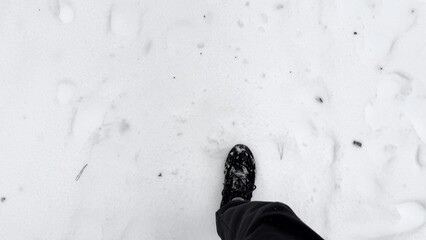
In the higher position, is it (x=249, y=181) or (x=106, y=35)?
(x=106, y=35)

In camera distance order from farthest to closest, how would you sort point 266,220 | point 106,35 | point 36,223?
point 106,35 → point 36,223 → point 266,220

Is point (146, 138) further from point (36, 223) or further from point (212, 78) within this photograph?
point (36, 223)

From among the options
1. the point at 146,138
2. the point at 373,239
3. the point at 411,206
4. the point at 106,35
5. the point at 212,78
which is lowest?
the point at 373,239

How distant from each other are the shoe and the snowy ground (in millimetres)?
40

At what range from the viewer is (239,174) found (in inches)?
61.8

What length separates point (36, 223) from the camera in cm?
151

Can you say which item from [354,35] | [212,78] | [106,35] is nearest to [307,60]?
[354,35]

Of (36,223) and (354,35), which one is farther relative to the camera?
(354,35)

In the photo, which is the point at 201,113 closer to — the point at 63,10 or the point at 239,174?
the point at 239,174

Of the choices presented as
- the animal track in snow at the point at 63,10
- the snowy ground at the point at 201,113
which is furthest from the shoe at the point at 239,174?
the animal track in snow at the point at 63,10

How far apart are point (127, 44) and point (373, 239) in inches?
50.4

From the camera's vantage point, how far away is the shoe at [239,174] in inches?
61.5

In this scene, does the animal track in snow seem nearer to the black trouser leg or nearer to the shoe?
the shoe

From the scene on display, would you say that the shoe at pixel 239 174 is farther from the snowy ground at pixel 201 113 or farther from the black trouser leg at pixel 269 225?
the black trouser leg at pixel 269 225
